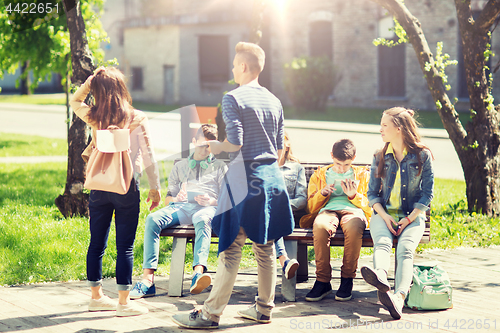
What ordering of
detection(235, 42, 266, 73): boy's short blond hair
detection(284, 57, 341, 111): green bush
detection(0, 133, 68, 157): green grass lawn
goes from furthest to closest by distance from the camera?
detection(284, 57, 341, 111): green bush
detection(0, 133, 68, 157): green grass lawn
detection(235, 42, 266, 73): boy's short blond hair

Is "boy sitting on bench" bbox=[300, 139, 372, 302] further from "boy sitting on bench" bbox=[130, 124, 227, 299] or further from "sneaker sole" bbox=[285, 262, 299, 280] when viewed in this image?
"boy sitting on bench" bbox=[130, 124, 227, 299]

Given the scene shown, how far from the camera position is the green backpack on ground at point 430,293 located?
13.6ft

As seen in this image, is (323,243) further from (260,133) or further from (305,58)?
(305,58)

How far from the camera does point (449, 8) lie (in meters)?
24.0

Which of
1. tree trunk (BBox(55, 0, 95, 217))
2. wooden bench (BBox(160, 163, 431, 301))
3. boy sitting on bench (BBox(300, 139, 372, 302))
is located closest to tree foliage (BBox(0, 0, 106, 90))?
tree trunk (BBox(55, 0, 95, 217))

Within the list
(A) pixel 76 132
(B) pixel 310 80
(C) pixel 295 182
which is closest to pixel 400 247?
(C) pixel 295 182

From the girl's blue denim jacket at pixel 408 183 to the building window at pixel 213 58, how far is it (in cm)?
2676

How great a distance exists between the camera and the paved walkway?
12.5 ft

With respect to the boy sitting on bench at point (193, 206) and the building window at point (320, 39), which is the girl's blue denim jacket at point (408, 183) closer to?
the boy sitting on bench at point (193, 206)

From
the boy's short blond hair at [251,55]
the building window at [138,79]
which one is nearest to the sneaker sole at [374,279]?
the boy's short blond hair at [251,55]

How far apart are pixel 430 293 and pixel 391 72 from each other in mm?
23397

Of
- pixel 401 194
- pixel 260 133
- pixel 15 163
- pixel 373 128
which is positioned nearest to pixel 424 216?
pixel 401 194

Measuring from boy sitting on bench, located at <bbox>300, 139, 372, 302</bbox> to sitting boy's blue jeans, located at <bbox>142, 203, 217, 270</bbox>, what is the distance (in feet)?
2.68

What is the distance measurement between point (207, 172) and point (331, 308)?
5.24ft
